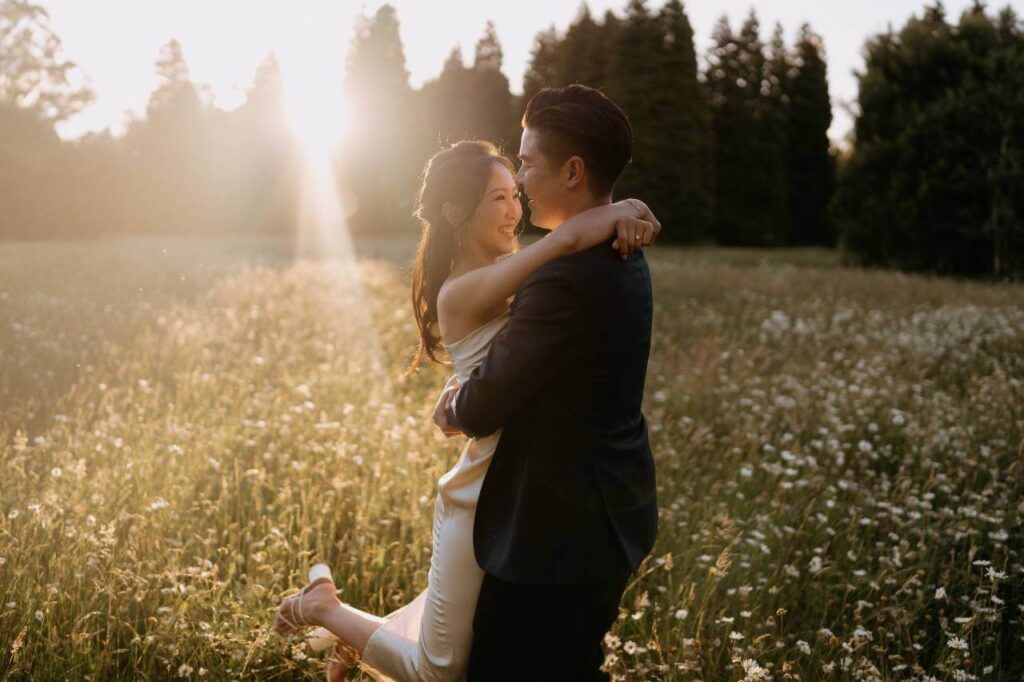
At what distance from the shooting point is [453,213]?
8.34ft

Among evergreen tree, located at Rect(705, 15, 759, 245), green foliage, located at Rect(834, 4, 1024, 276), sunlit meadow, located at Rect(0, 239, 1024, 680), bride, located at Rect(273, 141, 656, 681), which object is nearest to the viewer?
bride, located at Rect(273, 141, 656, 681)

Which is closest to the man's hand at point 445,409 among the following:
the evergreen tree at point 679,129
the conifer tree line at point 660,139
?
the conifer tree line at point 660,139

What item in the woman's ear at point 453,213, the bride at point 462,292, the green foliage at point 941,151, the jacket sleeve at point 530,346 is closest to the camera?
the jacket sleeve at point 530,346

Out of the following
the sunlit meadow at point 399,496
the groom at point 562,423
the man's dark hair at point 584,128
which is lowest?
the sunlit meadow at point 399,496

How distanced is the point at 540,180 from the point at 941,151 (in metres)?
24.8

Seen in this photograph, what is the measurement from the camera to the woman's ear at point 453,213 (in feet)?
8.32

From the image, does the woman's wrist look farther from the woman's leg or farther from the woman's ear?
the woman's leg

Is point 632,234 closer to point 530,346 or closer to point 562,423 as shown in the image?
point 530,346

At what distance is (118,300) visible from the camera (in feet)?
35.9

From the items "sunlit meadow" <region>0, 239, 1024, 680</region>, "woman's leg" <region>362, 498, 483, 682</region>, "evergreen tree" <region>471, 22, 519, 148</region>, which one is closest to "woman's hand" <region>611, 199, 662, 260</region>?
"woman's leg" <region>362, 498, 483, 682</region>

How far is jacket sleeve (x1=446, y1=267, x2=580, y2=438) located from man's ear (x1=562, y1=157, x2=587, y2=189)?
0.28m

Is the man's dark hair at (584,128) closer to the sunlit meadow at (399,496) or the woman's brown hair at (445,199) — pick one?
the woman's brown hair at (445,199)

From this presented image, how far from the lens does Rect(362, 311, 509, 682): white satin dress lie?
2.46m

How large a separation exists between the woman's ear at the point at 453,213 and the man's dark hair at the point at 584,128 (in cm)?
35
